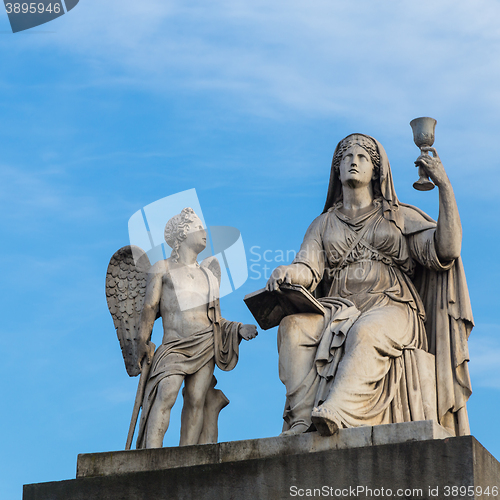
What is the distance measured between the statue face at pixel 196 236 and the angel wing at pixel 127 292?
1.89 feet

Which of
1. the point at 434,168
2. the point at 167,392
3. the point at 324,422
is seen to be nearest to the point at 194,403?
the point at 167,392

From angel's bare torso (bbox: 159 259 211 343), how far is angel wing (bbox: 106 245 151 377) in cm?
43

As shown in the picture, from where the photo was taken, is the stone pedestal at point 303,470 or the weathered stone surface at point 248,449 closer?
the stone pedestal at point 303,470

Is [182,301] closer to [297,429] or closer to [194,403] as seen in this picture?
[194,403]

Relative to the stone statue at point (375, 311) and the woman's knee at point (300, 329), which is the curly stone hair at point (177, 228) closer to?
the stone statue at point (375, 311)

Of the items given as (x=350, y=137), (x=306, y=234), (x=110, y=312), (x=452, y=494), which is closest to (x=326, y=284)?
(x=306, y=234)

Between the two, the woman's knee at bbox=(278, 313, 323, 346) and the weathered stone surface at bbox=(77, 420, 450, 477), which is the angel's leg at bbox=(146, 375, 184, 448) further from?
the woman's knee at bbox=(278, 313, 323, 346)

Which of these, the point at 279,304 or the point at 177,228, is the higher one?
the point at 177,228

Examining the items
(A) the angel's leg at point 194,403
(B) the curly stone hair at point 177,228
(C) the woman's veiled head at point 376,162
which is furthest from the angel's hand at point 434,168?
(A) the angel's leg at point 194,403

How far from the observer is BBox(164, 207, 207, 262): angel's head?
11.5m

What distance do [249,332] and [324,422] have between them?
2076 millimetres

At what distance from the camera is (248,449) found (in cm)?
940

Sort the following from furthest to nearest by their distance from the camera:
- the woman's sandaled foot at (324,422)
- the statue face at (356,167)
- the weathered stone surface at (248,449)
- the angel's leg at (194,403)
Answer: the statue face at (356,167) < the angel's leg at (194,403) < the woman's sandaled foot at (324,422) < the weathered stone surface at (248,449)

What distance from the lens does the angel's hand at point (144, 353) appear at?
10992 millimetres
